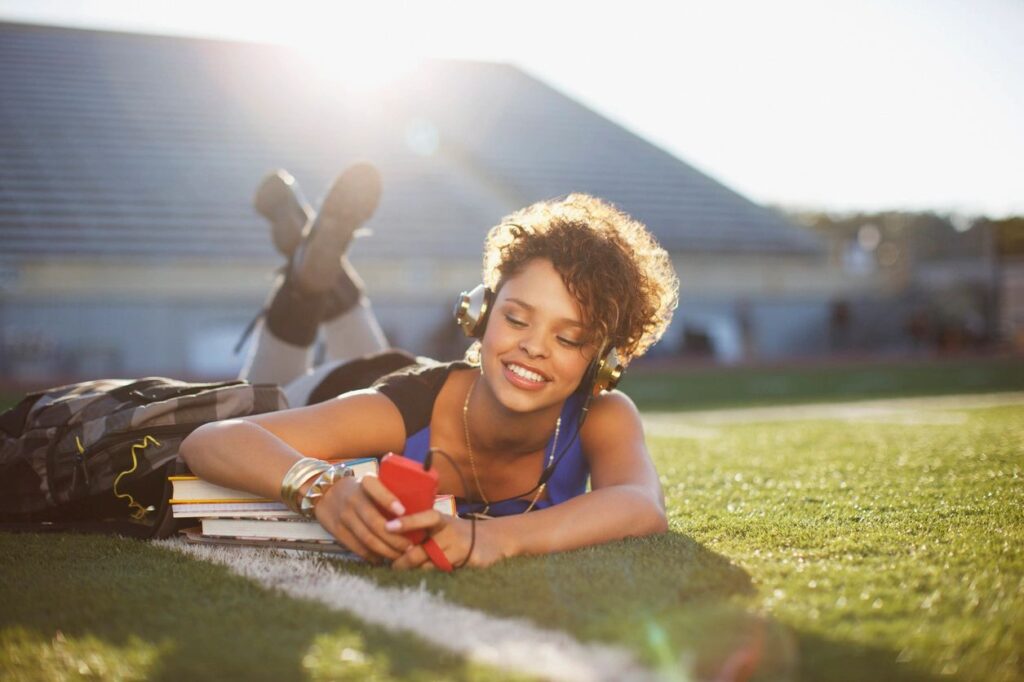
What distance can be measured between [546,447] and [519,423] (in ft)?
0.46

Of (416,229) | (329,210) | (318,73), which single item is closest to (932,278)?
(416,229)

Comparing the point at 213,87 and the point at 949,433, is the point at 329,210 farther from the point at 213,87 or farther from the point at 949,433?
the point at 213,87

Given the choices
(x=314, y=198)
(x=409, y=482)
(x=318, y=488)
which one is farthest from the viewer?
(x=314, y=198)

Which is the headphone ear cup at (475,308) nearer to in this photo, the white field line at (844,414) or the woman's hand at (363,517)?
the woman's hand at (363,517)

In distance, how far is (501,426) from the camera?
203 centimetres

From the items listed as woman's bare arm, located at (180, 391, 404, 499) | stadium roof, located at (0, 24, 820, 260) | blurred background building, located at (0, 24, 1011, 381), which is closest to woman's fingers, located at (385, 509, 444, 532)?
woman's bare arm, located at (180, 391, 404, 499)

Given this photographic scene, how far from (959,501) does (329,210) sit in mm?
2441

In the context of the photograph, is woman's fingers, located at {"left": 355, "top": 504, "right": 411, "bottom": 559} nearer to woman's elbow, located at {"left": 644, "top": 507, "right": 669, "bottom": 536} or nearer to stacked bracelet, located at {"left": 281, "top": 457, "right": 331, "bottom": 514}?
stacked bracelet, located at {"left": 281, "top": 457, "right": 331, "bottom": 514}

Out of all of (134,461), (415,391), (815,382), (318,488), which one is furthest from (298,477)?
(815,382)

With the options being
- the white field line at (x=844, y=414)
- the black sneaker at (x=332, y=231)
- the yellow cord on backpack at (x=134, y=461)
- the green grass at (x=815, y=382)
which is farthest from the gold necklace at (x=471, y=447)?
the green grass at (x=815, y=382)

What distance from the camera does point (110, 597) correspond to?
1.53 meters

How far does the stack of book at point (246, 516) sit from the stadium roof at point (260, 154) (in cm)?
1170

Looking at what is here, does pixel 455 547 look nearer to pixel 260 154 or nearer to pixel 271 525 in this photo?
pixel 271 525

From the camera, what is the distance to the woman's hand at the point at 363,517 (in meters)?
1.52
